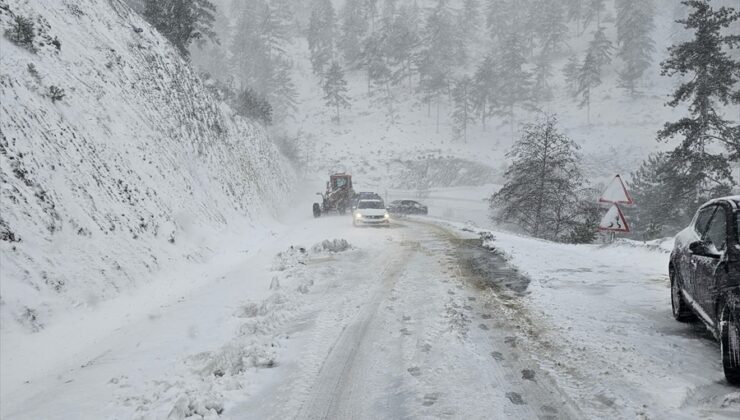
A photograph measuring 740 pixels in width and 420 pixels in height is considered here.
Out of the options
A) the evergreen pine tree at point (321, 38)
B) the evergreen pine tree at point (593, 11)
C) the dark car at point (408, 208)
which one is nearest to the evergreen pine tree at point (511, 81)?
the evergreen pine tree at point (593, 11)

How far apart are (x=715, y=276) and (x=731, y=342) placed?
0.84 metres

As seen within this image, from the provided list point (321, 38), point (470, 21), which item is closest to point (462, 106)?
point (321, 38)

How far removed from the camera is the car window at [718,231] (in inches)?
192

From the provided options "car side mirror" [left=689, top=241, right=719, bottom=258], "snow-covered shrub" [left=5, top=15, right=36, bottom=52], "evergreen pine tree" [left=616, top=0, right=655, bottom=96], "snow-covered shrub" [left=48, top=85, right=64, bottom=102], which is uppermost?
"evergreen pine tree" [left=616, top=0, right=655, bottom=96]

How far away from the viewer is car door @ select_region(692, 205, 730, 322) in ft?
15.4

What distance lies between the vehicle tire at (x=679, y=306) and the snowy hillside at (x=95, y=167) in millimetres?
8853

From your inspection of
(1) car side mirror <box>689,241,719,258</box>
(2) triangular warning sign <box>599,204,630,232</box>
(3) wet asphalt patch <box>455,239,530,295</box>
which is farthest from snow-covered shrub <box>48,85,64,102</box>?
(2) triangular warning sign <box>599,204,630,232</box>

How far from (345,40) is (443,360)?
85.7m

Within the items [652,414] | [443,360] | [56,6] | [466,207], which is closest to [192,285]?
[443,360]

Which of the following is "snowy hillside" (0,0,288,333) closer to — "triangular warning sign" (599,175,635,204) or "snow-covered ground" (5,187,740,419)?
"snow-covered ground" (5,187,740,419)

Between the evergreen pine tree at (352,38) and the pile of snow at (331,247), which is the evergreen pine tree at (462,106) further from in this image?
the pile of snow at (331,247)

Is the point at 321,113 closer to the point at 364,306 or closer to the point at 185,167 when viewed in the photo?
the point at 185,167

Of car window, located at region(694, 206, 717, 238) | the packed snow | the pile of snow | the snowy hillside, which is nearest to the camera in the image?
the packed snow

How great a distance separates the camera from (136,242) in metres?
9.73
